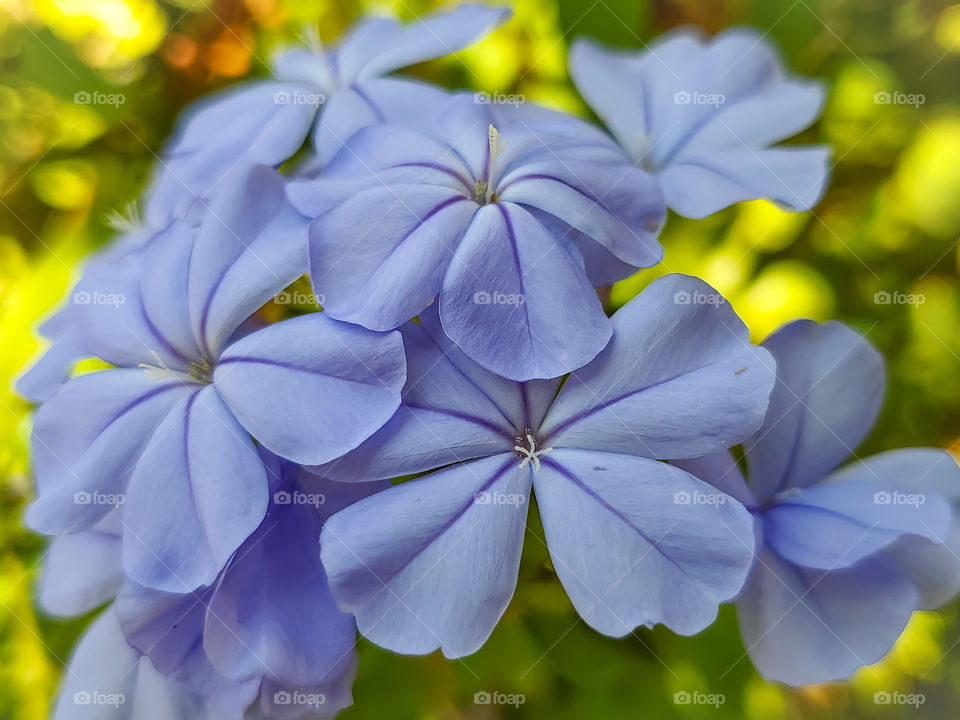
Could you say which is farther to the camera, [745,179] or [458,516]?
[745,179]

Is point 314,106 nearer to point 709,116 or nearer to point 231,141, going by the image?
point 231,141

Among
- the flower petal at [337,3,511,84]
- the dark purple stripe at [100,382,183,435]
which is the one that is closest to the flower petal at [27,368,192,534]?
the dark purple stripe at [100,382,183,435]

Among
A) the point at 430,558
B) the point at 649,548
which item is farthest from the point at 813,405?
the point at 430,558

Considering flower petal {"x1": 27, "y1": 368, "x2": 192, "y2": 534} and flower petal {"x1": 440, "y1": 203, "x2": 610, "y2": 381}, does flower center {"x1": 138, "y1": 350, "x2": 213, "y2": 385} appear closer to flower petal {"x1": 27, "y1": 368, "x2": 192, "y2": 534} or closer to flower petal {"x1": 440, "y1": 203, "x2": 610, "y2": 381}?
flower petal {"x1": 27, "y1": 368, "x2": 192, "y2": 534}

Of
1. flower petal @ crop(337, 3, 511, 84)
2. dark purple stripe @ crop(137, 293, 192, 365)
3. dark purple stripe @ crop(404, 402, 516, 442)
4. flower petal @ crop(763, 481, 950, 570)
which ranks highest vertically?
flower petal @ crop(337, 3, 511, 84)

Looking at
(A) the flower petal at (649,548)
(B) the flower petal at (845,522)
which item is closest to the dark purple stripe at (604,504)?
(A) the flower petal at (649,548)

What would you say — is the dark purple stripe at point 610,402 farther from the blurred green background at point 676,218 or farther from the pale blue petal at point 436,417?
the blurred green background at point 676,218
